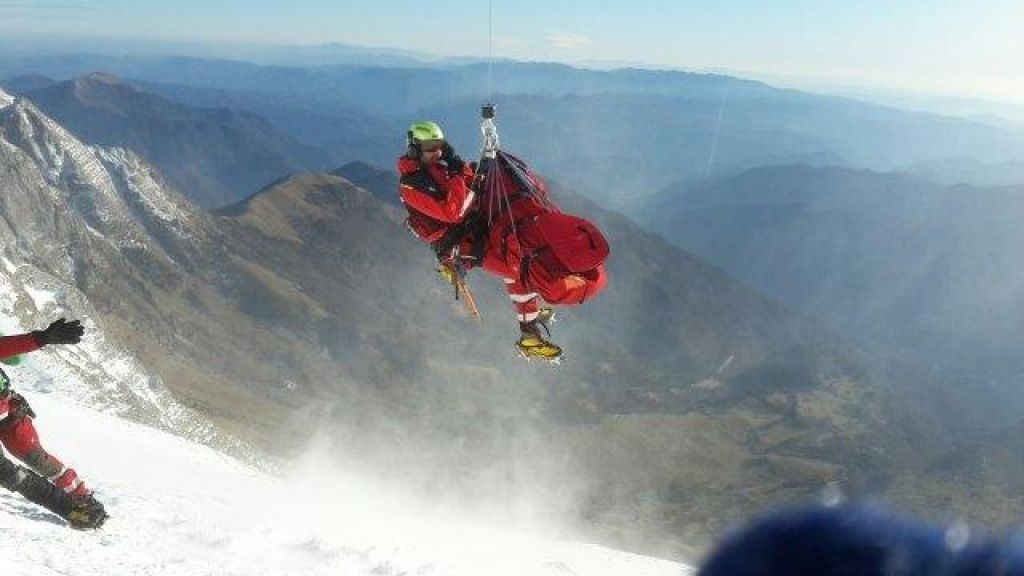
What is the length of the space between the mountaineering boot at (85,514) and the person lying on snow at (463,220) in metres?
6.03

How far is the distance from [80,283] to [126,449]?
105722mm

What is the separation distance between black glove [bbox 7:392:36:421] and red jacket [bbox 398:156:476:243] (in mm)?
6057

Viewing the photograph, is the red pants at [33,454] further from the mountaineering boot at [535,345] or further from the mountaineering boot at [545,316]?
the mountaineering boot at [545,316]

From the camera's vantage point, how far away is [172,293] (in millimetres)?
134125

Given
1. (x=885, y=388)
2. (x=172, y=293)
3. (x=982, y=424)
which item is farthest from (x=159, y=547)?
(x=982, y=424)

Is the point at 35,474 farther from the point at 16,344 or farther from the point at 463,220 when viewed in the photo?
the point at 463,220

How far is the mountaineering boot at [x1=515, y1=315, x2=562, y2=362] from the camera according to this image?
12.2m

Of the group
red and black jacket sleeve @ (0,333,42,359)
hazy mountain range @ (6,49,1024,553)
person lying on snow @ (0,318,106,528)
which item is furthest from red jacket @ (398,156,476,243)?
hazy mountain range @ (6,49,1024,553)

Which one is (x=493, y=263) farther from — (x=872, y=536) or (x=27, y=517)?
(x=872, y=536)

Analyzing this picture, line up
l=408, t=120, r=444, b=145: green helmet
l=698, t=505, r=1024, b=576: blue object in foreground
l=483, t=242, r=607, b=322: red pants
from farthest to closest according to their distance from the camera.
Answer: l=408, t=120, r=444, b=145: green helmet, l=483, t=242, r=607, b=322: red pants, l=698, t=505, r=1024, b=576: blue object in foreground

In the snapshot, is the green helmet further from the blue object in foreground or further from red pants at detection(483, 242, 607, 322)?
the blue object in foreground

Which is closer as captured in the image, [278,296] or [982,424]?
[278,296]

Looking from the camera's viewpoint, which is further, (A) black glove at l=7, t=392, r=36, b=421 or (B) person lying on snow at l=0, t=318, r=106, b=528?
(A) black glove at l=7, t=392, r=36, b=421

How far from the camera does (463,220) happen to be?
11445mm
